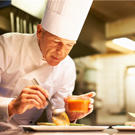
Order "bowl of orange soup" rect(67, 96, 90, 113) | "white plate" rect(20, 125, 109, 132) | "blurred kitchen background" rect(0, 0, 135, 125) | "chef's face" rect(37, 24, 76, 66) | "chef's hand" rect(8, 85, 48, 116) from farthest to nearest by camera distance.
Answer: "blurred kitchen background" rect(0, 0, 135, 125)
"chef's face" rect(37, 24, 76, 66)
"bowl of orange soup" rect(67, 96, 90, 113)
"chef's hand" rect(8, 85, 48, 116)
"white plate" rect(20, 125, 109, 132)

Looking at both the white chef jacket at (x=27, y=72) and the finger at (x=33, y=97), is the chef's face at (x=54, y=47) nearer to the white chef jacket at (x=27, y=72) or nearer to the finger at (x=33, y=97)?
the white chef jacket at (x=27, y=72)

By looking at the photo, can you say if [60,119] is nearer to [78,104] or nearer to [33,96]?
[78,104]

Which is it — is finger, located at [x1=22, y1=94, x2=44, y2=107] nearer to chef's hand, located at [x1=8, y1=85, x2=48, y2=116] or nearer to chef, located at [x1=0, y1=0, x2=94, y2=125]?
chef's hand, located at [x1=8, y1=85, x2=48, y2=116]

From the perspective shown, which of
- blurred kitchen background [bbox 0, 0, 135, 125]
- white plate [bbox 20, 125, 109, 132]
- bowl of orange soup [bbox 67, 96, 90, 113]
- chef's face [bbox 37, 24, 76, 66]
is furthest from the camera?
blurred kitchen background [bbox 0, 0, 135, 125]

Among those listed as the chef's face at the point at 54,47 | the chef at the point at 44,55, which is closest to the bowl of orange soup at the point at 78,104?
the chef at the point at 44,55

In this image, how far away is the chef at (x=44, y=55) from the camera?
1854 mm

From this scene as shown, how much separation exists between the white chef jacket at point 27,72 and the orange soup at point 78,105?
1.40ft

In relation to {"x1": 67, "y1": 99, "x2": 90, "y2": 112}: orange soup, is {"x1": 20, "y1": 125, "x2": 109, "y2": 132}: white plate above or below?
below

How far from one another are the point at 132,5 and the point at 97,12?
57 cm

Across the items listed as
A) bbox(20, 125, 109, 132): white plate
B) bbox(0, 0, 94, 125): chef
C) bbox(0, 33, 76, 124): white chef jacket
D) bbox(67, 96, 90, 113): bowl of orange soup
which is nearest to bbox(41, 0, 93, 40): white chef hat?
bbox(0, 0, 94, 125): chef

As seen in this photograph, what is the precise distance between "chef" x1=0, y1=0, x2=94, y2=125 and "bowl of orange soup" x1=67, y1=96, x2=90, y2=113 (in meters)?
0.19

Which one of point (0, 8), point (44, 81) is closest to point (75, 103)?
point (44, 81)

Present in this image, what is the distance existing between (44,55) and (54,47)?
0.44 ft

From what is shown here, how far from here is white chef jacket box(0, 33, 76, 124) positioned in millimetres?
1897
